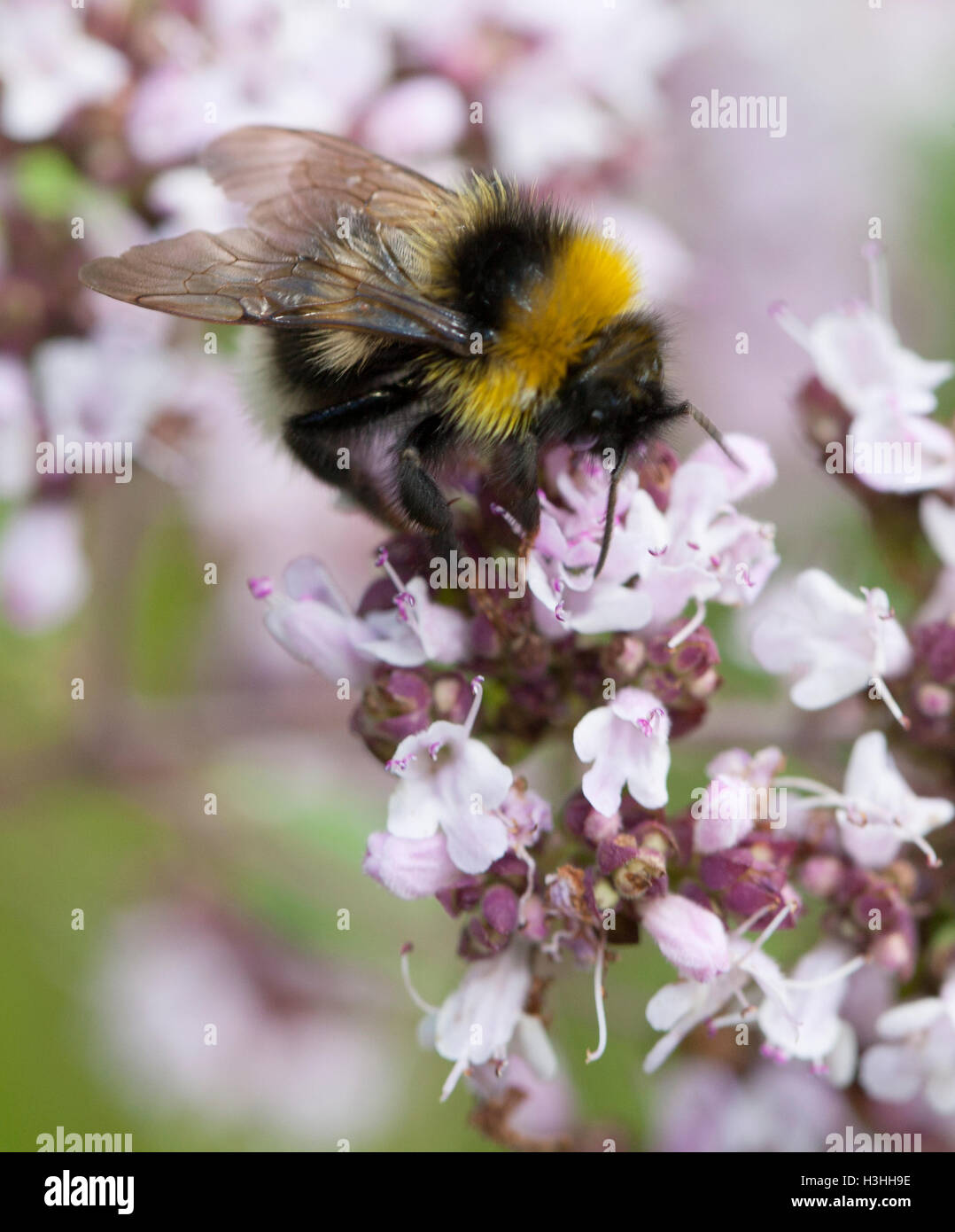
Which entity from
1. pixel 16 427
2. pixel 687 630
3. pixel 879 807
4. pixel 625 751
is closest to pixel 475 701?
pixel 625 751

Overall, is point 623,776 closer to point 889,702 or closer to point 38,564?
point 889,702

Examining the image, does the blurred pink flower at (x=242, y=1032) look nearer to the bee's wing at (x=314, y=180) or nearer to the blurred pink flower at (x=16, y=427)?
the blurred pink flower at (x=16, y=427)

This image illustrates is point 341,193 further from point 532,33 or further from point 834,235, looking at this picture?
point 834,235

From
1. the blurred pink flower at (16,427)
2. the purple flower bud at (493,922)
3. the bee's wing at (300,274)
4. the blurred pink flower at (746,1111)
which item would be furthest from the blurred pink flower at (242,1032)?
the bee's wing at (300,274)

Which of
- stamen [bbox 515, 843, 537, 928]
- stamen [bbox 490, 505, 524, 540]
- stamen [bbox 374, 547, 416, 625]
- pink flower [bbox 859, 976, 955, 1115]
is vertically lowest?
pink flower [bbox 859, 976, 955, 1115]

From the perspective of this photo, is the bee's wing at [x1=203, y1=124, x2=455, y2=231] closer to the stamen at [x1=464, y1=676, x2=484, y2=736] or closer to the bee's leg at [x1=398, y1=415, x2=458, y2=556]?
the bee's leg at [x1=398, y1=415, x2=458, y2=556]

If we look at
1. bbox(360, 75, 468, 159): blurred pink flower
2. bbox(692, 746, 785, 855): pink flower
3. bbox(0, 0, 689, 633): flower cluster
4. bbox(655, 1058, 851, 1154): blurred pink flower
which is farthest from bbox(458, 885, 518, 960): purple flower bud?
bbox(360, 75, 468, 159): blurred pink flower

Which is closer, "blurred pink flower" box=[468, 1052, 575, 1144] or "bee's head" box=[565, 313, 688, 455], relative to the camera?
"bee's head" box=[565, 313, 688, 455]
